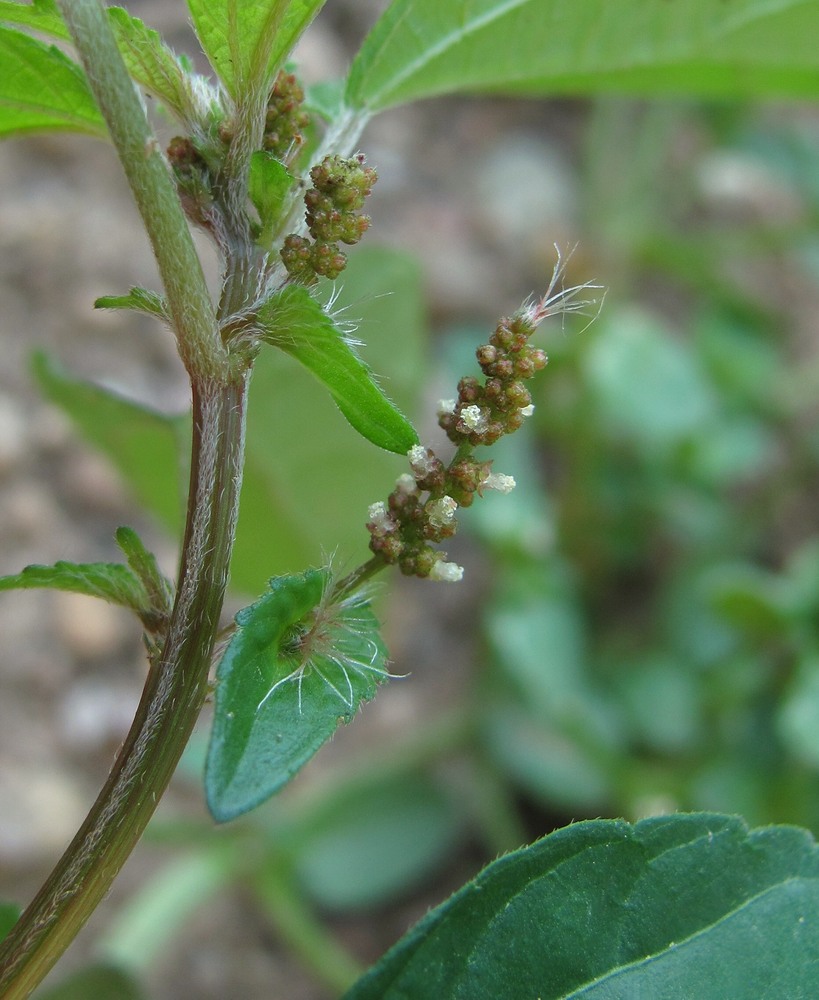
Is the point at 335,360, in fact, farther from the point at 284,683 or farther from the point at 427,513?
the point at 284,683

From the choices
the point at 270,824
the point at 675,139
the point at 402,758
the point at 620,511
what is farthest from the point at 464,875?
the point at 675,139

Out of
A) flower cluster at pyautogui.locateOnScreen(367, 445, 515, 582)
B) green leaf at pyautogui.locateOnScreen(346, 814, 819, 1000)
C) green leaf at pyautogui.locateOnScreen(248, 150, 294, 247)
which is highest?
green leaf at pyautogui.locateOnScreen(248, 150, 294, 247)

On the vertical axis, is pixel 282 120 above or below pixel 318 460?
below

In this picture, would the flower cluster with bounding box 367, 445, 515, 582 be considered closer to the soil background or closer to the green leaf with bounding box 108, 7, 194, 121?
the green leaf with bounding box 108, 7, 194, 121

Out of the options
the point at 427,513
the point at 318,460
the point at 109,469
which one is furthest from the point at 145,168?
the point at 109,469

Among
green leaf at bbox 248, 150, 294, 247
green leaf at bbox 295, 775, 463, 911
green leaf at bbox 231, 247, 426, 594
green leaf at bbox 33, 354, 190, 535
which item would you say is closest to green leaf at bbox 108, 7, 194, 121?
green leaf at bbox 248, 150, 294, 247

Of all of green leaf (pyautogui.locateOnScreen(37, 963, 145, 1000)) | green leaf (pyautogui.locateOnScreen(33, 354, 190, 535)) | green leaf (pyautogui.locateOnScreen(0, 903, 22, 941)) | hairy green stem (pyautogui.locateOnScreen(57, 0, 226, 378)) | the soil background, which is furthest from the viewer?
the soil background
